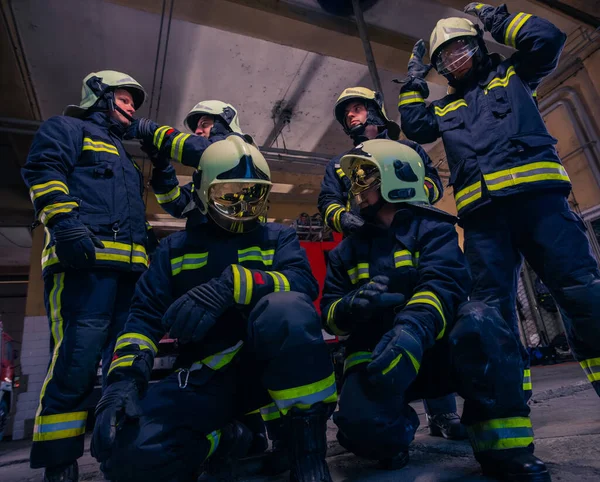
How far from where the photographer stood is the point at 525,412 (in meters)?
1.15

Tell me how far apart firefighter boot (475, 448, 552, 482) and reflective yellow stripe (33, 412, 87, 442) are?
1.76m

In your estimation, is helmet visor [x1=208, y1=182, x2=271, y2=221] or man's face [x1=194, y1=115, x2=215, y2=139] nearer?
helmet visor [x1=208, y1=182, x2=271, y2=221]

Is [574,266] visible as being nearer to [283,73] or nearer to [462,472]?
[462,472]

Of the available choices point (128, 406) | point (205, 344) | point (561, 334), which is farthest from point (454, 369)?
point (561, 334)

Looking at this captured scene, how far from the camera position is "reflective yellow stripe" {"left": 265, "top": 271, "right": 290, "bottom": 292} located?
1441 mm

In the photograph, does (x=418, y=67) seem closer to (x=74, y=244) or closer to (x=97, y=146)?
(x=97, y=146)

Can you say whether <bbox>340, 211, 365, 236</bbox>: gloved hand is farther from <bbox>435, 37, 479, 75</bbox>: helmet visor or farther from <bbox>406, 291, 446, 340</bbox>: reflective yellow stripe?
<bbox>435, 37, 479, 75</bbox>: helmet visor

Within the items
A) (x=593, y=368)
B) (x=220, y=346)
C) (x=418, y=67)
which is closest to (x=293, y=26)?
(x=418, y=67)

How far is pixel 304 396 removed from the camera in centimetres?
118

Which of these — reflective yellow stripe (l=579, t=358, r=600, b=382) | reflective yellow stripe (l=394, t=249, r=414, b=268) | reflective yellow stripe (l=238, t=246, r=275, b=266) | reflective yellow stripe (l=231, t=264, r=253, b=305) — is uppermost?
reflective yellow stripe (l=238, t=246, r=275, b=266)

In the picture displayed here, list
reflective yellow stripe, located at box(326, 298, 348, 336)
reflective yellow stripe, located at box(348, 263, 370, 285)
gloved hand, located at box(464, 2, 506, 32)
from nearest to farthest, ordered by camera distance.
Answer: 1. reflective yellow stripe, located at box(326, 298, 348, 336)
2. reflective yellow stripe, located at box(348, 263, 370, 285)
3. gloved hand, located at box(464, 2, 506, 32)

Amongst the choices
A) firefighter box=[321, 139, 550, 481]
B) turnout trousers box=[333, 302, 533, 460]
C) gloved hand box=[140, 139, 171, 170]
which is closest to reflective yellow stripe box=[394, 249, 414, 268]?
firefighter box=[321, 139, 550, 481]

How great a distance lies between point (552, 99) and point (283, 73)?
407cm

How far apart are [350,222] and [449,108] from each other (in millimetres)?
935
